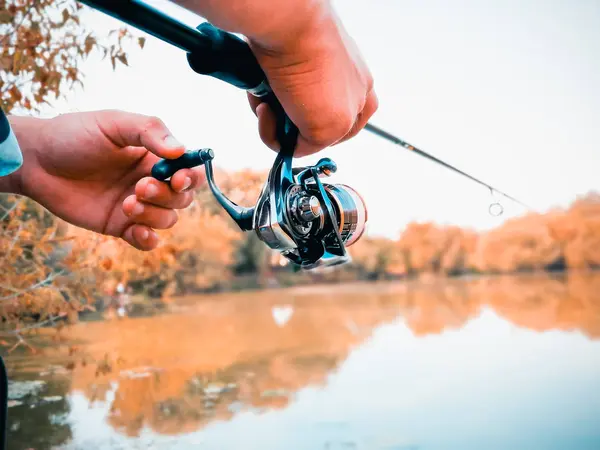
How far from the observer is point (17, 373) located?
4.68 metres

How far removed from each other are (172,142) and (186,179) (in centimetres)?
7

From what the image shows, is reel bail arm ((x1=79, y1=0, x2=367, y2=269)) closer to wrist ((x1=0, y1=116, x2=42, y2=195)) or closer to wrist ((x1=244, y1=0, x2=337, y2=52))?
wrist ((x1=244, y1=0, x2=337, y2=52))

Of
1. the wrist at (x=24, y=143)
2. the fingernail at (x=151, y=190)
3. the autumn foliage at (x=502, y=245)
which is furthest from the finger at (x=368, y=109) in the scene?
the autumn foliage at (x=502, y=245)

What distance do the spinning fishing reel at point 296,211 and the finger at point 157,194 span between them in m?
0.02

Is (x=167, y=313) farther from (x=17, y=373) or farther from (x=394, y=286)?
(x=394, y=286)

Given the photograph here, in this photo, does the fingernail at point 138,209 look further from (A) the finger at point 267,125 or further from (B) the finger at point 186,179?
(A) the finger at point 267,125

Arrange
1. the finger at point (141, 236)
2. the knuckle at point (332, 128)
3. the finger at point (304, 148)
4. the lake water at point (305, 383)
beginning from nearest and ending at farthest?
the knuckle at point (332, 128) < the finger at point (304, 148) < the finger at point (141, 236) < the lake water at point (305, 383)

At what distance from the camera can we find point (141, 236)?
979mm

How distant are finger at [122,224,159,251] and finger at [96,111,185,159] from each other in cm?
14

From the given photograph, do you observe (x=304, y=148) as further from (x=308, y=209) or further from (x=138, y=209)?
(x=138, y=209)

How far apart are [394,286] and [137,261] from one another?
13.2 meters

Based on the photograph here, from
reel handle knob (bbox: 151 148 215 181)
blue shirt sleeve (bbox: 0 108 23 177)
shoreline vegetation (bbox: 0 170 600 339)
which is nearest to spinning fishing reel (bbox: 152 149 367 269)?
reel handle knob (bbox: 151 148 215 181)

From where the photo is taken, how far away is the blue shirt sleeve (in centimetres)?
61

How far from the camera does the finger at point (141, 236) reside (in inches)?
38.2
